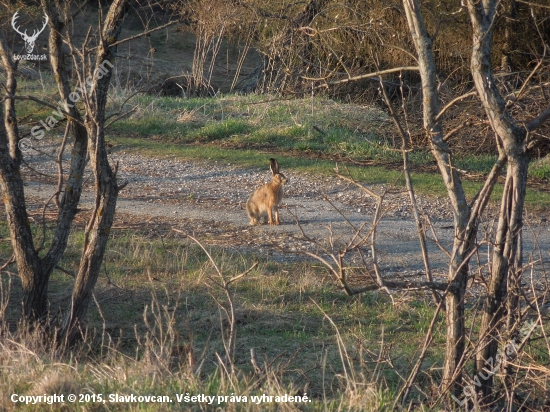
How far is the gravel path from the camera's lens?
379 inches

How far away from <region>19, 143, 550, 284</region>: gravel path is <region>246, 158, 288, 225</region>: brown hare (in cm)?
20

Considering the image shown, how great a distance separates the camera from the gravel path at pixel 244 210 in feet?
31.6

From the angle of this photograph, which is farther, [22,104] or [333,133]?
[22,104]

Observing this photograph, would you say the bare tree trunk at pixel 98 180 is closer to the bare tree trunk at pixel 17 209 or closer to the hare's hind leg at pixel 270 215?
the bare tree trunk at pixel 17 209

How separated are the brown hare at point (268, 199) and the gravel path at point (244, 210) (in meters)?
0.20

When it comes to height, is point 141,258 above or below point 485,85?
below

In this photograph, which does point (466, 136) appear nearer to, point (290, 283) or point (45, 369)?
point (290, 283)

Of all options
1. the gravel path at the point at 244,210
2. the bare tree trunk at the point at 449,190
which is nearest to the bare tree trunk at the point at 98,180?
the gravel path at the point at 244,210

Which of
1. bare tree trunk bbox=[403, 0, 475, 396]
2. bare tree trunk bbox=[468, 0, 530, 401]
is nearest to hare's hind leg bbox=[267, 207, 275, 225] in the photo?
bare tree trunk bbox=[403, 0, 475, 396]

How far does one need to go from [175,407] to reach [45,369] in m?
1.05

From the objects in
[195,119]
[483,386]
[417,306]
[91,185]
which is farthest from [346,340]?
[195,119]

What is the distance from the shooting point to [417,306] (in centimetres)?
759

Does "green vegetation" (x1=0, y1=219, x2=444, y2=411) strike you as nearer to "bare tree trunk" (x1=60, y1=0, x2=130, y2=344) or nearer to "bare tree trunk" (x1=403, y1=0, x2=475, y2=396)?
"bare tree trunk" (x1=60, y1=0, x2=130, y2=344)

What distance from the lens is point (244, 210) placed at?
1188 cm
